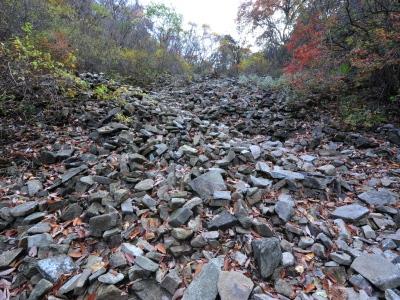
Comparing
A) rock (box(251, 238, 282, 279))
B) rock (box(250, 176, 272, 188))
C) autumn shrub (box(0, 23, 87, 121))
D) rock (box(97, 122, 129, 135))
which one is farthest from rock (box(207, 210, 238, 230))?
autumn shrub (box(0, 23, 87, 121))

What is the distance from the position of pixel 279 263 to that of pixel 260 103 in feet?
19.9

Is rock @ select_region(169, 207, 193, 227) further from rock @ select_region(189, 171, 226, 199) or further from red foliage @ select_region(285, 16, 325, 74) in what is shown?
red foliage @ select_region(285, 16, 325, 74)

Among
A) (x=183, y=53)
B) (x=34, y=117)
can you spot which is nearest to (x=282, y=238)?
(x=34, y=117)

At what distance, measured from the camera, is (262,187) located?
3555 mm

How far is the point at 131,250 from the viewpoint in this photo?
2617 millimetres

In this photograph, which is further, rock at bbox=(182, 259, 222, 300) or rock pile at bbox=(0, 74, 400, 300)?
rock pile at bbox=(0, 74, 400, 300)

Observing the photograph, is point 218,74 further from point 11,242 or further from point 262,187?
point 11,242

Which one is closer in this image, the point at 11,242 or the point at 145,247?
the point at 145,247

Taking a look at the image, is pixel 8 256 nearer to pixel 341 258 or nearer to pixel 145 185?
pixel 145 185

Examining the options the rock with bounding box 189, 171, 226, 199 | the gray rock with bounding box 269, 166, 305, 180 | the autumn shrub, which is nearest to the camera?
the rock with bounding box 189, 171, 226, 199

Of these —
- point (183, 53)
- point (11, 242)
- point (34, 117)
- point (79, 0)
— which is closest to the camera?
point (11, 242)

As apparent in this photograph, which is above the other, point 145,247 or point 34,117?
point 34,117

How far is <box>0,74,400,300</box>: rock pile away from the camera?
7.66 feet

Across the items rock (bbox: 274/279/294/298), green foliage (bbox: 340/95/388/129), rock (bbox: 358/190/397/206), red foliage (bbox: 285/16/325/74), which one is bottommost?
rock (bbox: 274/279/294/298)
